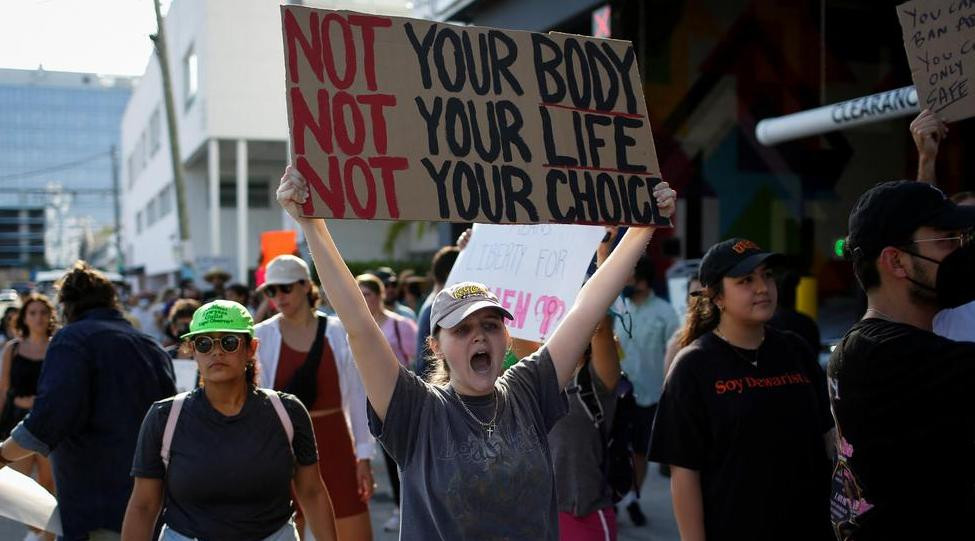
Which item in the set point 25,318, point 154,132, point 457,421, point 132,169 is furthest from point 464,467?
point 132,169

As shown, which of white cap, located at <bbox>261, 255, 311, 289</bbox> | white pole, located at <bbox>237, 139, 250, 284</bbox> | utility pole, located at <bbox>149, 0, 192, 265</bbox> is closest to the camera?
white cap, located at <bbox>261, 255, 311, 289</bbox>

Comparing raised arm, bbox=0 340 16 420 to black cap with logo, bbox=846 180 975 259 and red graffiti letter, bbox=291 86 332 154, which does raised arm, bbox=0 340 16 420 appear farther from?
black cap with logo, bbox=846 180 975 259

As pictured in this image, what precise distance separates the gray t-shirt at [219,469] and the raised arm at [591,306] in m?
1.30

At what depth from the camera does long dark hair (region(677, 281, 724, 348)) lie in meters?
3.95

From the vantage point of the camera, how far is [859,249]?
2.63 m

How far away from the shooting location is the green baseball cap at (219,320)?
3811mm

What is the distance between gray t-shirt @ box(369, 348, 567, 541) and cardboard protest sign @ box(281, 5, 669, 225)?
1.84ft

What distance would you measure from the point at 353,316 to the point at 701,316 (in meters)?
1.79

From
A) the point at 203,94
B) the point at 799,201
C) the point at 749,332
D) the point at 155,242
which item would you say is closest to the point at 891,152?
the point at 799,201

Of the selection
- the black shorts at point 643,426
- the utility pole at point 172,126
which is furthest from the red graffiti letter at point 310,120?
the utility pole at point 172,126

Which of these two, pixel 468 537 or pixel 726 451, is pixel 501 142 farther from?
pixel 726 451

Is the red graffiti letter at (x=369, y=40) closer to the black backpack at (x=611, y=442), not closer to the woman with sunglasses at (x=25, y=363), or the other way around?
the black backpack at (x=611, y=442)

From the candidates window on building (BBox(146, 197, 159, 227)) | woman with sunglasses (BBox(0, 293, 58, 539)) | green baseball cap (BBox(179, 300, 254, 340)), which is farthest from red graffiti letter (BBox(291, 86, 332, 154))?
window on building (BBox(146, 197, 159, 227))

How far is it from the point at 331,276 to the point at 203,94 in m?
30.1
